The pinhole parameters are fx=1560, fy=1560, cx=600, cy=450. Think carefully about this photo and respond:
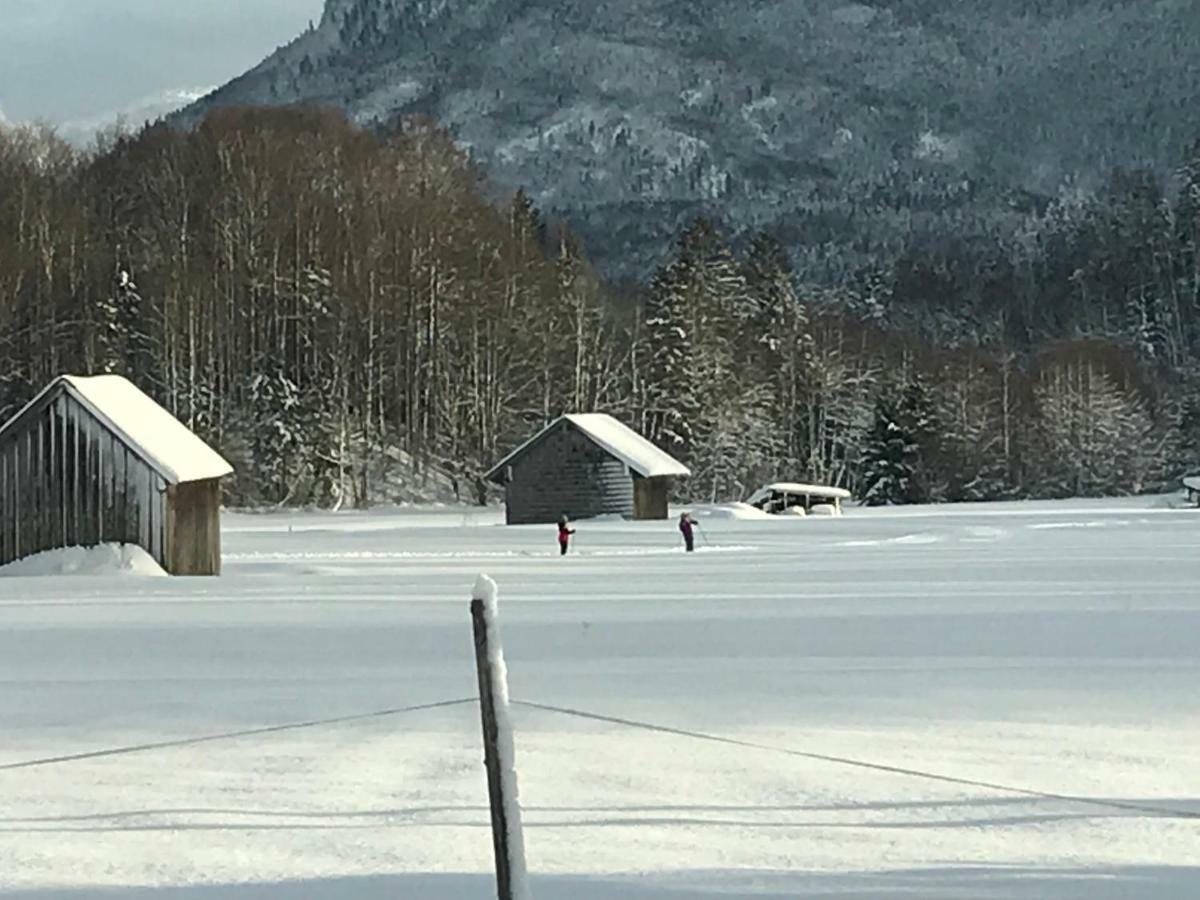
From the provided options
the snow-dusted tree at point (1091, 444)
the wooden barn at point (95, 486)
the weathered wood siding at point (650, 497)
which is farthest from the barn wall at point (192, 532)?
the snow-dusted tree at point (1091, 444)

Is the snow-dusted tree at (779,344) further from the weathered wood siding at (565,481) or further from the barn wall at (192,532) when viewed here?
the barn wall at (192,532)

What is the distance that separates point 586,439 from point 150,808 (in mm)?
46045

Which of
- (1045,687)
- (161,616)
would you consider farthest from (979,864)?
(161,616)

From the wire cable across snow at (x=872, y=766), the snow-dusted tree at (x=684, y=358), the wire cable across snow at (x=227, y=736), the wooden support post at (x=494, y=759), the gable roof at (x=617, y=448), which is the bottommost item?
the wire cable across snow at (x=872, y=766)

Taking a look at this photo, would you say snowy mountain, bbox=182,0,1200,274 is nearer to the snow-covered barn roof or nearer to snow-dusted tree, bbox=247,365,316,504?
snow-dusted tree, bbox=247,365,316,504

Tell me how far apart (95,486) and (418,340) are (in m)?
35.5

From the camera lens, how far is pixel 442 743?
9.30 metres

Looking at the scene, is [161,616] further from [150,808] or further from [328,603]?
[150,808]

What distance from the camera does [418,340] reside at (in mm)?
63844

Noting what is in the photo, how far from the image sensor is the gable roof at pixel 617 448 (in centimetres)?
5300

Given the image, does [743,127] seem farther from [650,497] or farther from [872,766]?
[872,766]

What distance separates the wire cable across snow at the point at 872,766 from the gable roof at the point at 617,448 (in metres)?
42.1

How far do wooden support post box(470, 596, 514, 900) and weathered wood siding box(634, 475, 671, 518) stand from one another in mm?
49024

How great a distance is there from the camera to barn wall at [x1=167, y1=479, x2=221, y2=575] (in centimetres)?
2855
